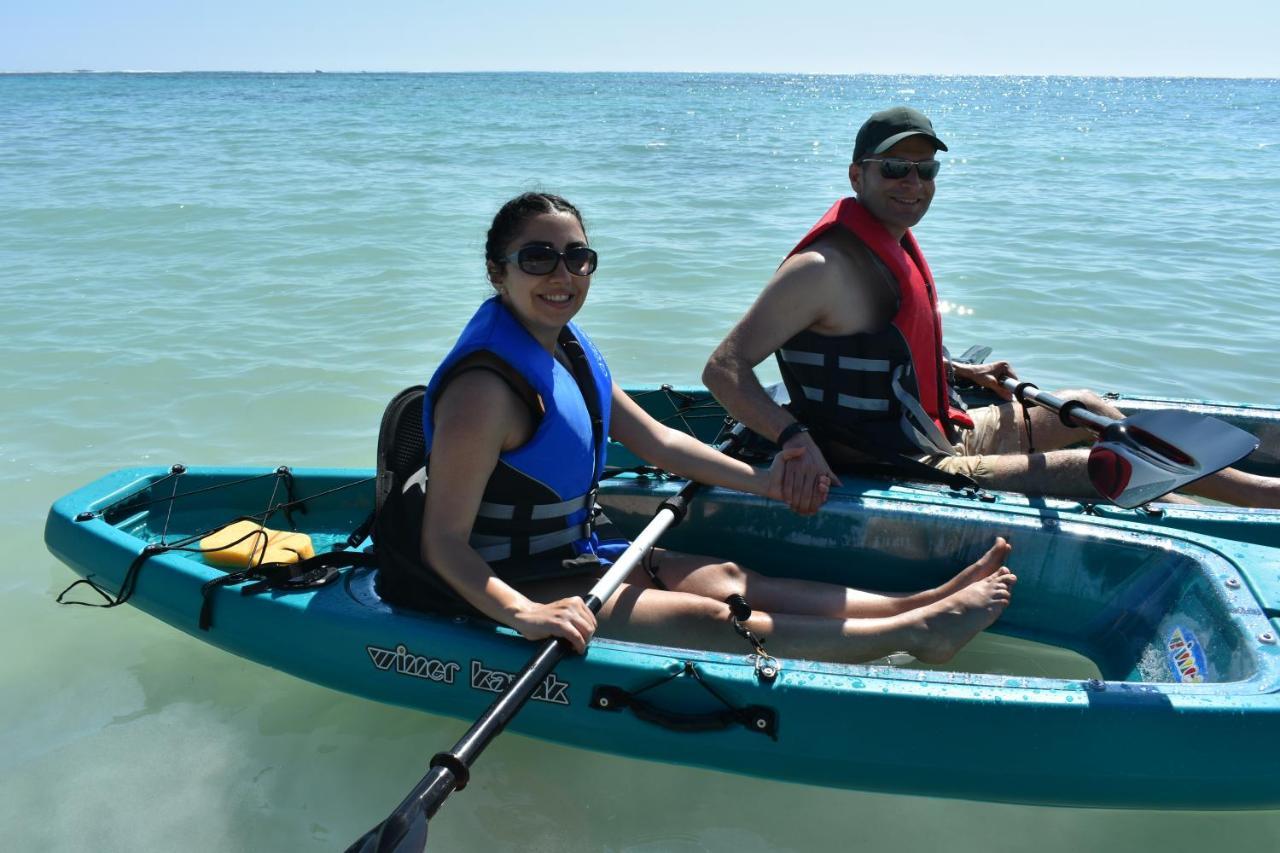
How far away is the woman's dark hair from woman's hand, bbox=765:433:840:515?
1.06 meters

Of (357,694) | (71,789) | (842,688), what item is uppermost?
(842,688)

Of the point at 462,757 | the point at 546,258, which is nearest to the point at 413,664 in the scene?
the point at 462,757

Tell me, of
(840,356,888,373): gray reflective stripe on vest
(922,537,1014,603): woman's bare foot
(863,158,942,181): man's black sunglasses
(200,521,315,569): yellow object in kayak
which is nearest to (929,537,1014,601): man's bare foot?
(922,537,1014,603): woman's bare foot

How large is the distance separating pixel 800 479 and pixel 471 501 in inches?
45.1

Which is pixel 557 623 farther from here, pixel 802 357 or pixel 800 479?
pixel 802 357

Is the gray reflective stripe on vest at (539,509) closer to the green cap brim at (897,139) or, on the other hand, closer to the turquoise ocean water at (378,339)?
the turquoise ocean water at (378,339)

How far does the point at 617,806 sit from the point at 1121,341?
6357 millimetres

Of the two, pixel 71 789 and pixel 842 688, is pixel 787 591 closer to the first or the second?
pixel 842 688

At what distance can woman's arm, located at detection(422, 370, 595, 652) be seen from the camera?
2.51m

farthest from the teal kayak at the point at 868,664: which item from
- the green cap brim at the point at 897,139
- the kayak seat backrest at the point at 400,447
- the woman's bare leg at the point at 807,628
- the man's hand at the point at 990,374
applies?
the green cap brim at the point at 897,139

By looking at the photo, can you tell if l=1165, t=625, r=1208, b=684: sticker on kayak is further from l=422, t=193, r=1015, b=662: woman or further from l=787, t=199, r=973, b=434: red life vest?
l=787, t=199, r=973, b=434: red life vest

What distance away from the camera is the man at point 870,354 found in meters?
3.43

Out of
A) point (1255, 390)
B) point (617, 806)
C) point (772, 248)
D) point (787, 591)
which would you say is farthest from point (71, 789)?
point (772, 248)

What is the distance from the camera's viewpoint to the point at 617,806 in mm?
3070
